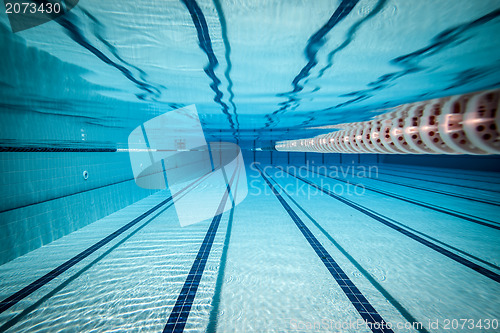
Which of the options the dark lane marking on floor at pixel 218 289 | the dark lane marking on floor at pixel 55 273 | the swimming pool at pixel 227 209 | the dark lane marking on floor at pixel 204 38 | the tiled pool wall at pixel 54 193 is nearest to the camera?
the dark lane marking on floor at pixel 204 38

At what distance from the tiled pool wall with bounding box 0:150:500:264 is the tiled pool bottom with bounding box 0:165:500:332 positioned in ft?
0.81

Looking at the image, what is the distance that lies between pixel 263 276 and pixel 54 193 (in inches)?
136

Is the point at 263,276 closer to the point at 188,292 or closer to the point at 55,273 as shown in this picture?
the point at 188,292

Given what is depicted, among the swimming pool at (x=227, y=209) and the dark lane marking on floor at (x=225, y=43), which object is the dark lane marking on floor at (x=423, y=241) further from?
the dark lane marking on floor at (x=225, y=43)

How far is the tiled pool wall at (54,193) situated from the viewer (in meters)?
2.45

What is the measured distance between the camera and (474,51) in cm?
176

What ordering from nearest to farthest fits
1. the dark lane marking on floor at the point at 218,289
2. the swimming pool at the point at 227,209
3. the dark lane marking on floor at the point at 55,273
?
1. the swimming pool at the point at 227,209
2. the dark lane marking on floor at the point at 218,289
3. the dark lane marking on floor at the point at 55,273

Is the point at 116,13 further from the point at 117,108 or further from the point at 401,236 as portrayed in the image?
the point at 401,236

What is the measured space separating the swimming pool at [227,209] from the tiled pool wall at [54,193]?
0.08 ft

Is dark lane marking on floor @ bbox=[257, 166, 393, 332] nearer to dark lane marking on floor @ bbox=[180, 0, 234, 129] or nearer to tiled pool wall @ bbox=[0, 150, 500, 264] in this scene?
dark lane marking on floor @ bbox=[180, 0, 234, 129]

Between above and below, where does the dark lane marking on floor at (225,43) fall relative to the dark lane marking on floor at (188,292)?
above

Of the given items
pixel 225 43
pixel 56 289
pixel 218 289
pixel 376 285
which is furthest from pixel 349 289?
pixel 56 289

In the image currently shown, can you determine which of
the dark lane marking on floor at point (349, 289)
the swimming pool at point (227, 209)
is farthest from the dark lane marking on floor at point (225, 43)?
the dark lane marking on floor at point (349, 289)

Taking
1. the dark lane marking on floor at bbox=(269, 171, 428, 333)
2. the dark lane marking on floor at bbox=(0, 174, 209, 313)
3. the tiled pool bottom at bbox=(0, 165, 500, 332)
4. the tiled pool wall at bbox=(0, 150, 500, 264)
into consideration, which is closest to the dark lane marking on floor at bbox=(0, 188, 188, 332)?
the tiled pool bottom at bbox=(0, 165, 500, 332)
